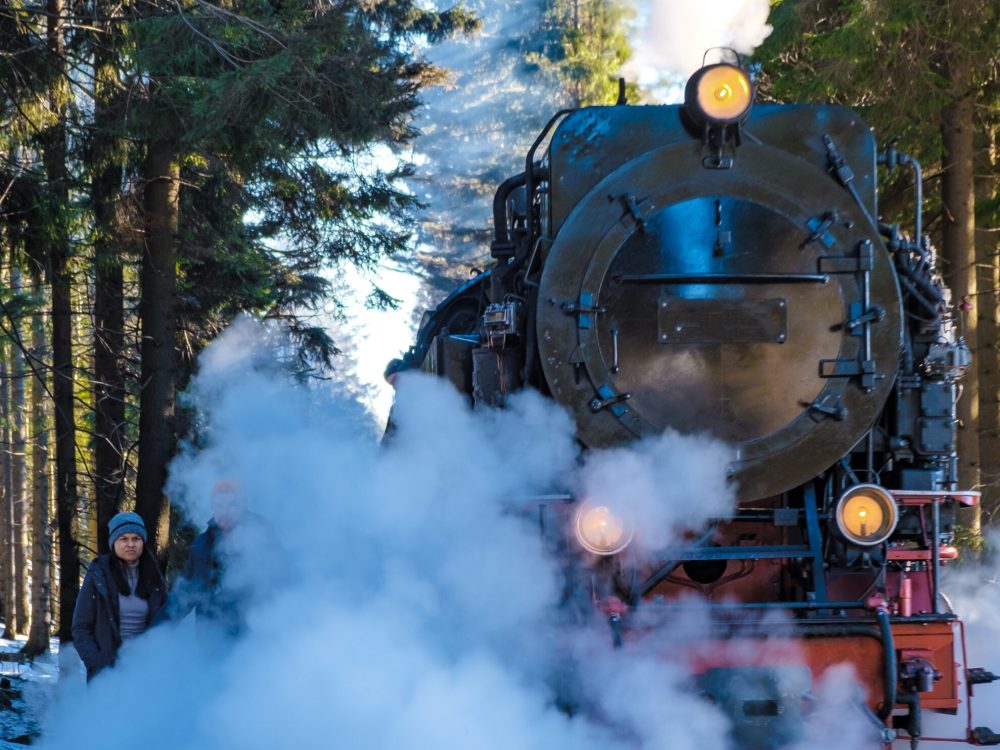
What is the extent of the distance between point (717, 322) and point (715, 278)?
188mm

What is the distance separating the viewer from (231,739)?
201 inches

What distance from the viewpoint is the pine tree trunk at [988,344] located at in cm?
1188

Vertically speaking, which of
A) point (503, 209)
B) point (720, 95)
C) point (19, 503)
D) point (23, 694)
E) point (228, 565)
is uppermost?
point (720, 95)

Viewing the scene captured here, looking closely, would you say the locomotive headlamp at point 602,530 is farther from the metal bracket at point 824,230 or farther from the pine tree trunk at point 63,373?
the pine tree trunk at point 63,373

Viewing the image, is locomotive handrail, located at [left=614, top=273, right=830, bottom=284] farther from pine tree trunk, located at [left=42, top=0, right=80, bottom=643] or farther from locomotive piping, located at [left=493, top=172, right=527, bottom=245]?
pine tree trunk, located at [left=42, top=0, right=80, bottom=643]

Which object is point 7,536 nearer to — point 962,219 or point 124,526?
point 962,219

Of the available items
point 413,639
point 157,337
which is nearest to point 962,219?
point 157,337

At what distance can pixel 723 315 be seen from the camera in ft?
17.2

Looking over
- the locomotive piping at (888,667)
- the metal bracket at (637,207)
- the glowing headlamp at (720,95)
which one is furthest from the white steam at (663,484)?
the glowing headlamp at (720,95)

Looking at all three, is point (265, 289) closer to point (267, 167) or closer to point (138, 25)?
point (267, 167)

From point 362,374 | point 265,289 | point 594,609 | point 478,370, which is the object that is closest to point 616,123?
point 478,370

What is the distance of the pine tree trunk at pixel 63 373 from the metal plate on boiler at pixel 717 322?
6238 millimetres

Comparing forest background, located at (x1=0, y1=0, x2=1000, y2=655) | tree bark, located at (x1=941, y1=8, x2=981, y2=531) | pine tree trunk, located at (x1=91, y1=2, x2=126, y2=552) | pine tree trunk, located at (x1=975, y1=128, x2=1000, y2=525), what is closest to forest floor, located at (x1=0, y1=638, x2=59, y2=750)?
forest background, located at (x1=0, y1=0, x2=1000, y2=655)

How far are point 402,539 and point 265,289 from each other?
824 centimetres
